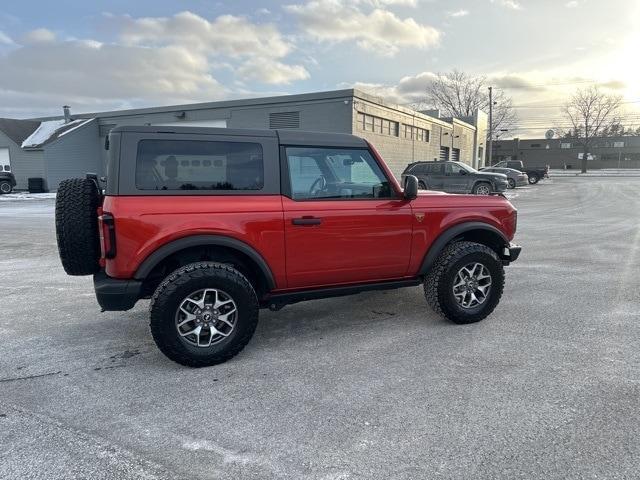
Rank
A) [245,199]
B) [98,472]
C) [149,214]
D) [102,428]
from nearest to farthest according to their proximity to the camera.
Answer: [98,472] < [102,428] < [149,214] < [245,199]

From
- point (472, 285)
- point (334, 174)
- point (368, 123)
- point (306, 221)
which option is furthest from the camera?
point (368, 123)

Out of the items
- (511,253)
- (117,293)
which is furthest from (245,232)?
(511,253)

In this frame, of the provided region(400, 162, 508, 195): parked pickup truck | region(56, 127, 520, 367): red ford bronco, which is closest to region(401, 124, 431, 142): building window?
region(400, 162, 508, 195): parked pickup truck

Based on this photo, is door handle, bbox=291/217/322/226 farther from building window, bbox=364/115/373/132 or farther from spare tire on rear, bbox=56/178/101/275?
building window, bbox=364/115/373/132

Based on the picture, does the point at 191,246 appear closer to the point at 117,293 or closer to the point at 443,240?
the point at 117,293

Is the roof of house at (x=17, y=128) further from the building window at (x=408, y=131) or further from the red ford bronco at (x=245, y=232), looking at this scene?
the red ford bronco at (x=245, y=232)

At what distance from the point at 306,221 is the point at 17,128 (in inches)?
1352

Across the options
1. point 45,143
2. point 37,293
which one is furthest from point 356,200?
point 45,143

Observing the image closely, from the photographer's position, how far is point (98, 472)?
2.33 metres

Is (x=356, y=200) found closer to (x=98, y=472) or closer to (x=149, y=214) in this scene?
(x=149, y=214)

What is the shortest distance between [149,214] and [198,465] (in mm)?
1832

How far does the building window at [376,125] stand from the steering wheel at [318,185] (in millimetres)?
18900

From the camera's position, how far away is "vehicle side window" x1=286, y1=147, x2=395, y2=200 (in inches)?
155

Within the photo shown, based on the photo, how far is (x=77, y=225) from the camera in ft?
11.9
